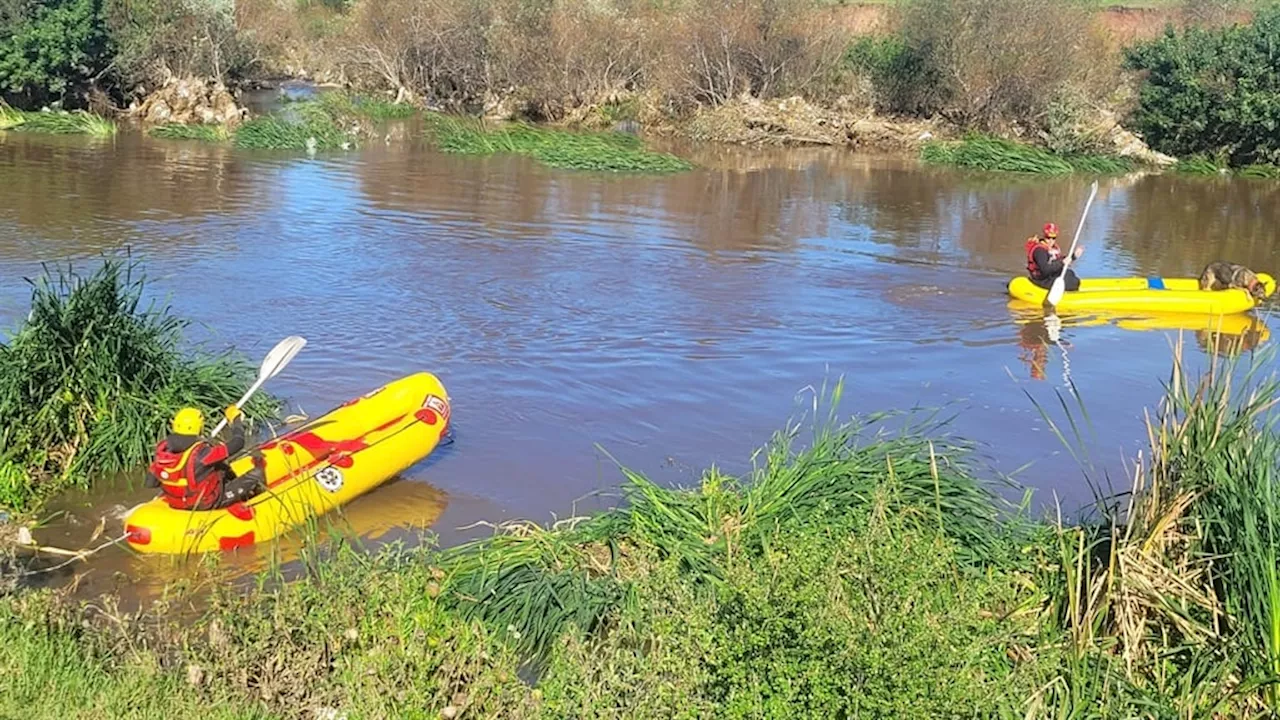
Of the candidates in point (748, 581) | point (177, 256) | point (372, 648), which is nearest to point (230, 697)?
point (372, 648)

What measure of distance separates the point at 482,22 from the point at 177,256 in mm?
21612

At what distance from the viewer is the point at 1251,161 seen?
29.3 m

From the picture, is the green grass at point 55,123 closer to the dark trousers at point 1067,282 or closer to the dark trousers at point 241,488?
the dark trousers at point 1067,282

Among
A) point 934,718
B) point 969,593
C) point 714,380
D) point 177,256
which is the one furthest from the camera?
point 177,256

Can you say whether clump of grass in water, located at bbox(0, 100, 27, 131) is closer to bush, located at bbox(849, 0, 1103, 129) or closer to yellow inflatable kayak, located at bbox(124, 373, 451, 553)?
bush, located at bbox(849, 0, 1103, 129)

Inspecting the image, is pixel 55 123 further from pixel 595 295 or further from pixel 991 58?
pixel 991 58

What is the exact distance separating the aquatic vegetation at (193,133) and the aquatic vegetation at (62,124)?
3.32ft

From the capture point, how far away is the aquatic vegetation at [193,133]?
2702 cm

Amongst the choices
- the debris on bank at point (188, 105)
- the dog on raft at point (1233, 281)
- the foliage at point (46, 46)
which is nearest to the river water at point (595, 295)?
the dog on raft at point (1233, 281)

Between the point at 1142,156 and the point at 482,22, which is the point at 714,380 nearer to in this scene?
the point at 1142,156

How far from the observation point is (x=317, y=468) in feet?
24.6

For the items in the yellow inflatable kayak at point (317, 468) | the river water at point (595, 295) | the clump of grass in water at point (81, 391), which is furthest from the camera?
the river water at point (595, 295)

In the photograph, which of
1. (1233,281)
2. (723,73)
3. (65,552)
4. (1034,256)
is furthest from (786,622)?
(723,73)

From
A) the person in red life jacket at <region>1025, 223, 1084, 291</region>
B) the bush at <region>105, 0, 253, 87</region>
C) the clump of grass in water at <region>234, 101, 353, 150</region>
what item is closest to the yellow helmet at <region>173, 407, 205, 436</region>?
the person in red life jacket at <region>1025, 223, 1084, 291</region>
